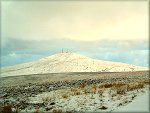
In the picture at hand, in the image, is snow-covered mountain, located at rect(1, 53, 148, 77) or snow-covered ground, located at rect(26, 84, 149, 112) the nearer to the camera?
snow-covered ground, located at rect(26, 84, 149, 112)

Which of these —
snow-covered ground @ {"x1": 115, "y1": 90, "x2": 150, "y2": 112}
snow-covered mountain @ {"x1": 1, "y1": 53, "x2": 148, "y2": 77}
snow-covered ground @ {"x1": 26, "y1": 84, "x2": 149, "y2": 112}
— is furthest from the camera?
snow-covered mountain @ {"x1": 1, "y1": 53, "x2": 148, "y2": 77}

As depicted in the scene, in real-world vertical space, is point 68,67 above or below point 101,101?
above

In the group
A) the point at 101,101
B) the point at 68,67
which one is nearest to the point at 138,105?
the point at 101,101

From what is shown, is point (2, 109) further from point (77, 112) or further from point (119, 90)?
point (119, 90)

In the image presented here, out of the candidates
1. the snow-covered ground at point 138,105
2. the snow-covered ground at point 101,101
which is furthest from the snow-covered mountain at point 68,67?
the snow-covered ground at point 138,105

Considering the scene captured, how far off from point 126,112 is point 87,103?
5.18 meters

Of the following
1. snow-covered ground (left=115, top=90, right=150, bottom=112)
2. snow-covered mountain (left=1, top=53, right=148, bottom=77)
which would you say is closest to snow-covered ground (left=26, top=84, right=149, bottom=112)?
snow-covered ground (left=115, top=90, right=150, bottom=112)

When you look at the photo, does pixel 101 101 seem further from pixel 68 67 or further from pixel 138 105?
pixel 68 67

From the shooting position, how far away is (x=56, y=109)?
25.9 metres

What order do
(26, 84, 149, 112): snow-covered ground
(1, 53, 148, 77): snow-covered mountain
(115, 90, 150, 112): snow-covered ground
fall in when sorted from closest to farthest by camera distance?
(115, 90, 150, 112): snow-covered ground → (26, 84, 149, 112): snow-covered ground → (1, 53, 148, 77): snow-covered mountain

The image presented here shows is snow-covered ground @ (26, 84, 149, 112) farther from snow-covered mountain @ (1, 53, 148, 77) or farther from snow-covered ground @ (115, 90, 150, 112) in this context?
snow-covered mountain @ (1, 53, 148, 77)

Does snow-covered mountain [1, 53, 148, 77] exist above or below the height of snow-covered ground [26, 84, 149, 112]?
above

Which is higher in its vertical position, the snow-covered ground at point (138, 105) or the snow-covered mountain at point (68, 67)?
the snow-covered mountain at point (68, 67)

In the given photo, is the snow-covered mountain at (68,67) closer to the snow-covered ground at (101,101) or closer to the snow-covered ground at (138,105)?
the snow-covered ground at (101,101)
